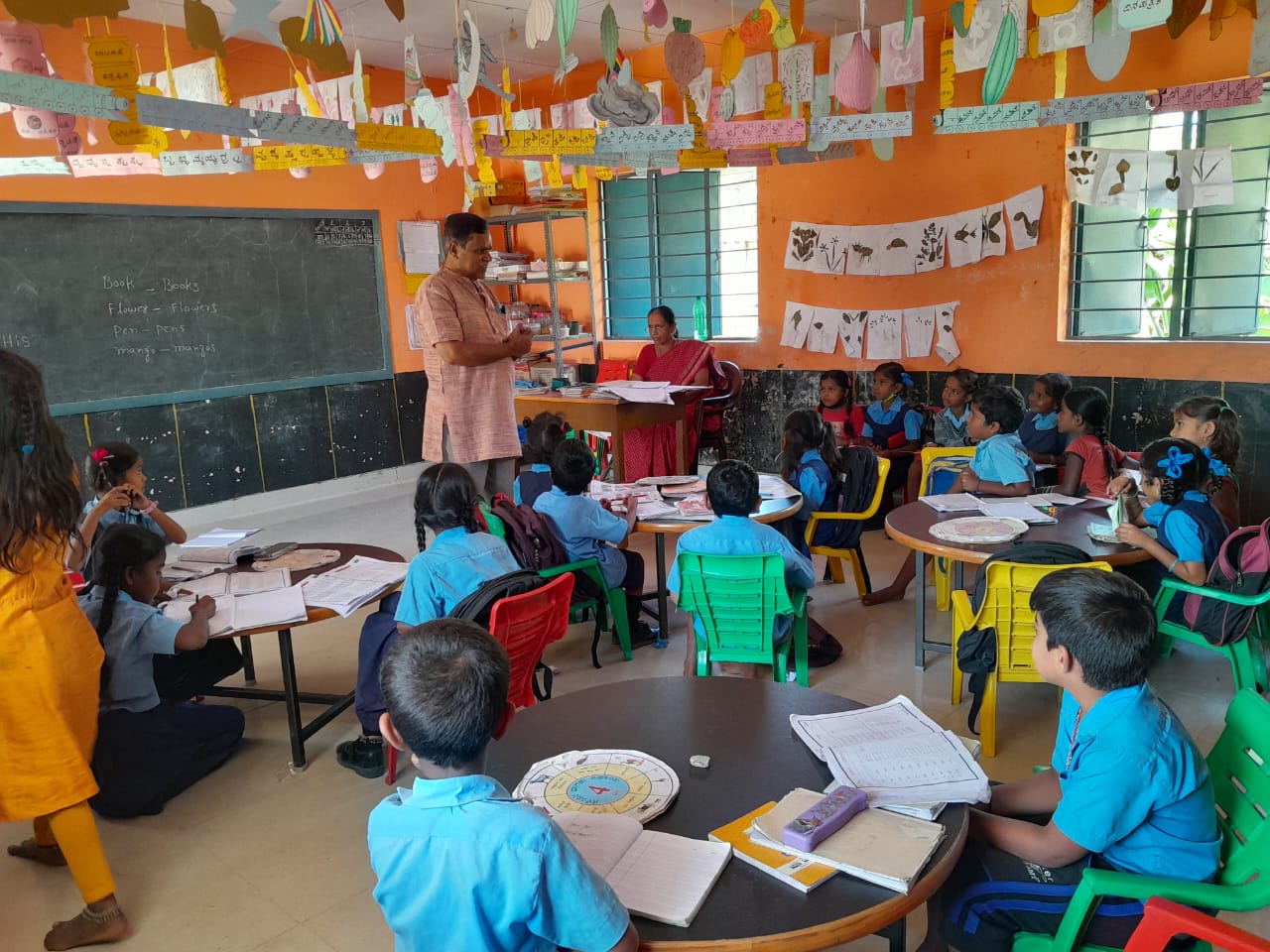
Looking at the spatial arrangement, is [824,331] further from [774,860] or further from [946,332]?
[774,860]

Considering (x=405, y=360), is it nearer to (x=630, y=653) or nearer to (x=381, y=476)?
(x=381, y=476)

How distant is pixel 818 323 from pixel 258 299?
3.95 m

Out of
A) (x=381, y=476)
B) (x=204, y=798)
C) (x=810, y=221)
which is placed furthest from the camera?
(x=381, y=476)

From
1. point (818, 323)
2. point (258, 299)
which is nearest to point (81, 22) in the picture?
point (258, 299)

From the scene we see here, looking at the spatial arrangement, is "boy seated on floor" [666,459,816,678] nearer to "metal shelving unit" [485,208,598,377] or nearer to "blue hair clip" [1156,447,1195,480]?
"blue hair clip" [1156,447,1195,480]

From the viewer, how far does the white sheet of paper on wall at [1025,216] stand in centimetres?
551

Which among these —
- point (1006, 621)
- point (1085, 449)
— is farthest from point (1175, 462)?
point (1085, 449)

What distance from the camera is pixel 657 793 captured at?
1.51 meters

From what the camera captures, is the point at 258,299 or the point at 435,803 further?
the point at 258,299

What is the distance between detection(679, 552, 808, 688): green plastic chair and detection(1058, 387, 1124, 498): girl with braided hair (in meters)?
1.65

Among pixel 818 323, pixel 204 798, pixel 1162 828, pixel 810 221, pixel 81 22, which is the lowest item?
pixel 204 798

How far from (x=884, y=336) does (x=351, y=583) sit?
4438 mm

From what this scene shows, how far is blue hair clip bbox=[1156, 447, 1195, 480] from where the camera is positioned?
2963 millimetres

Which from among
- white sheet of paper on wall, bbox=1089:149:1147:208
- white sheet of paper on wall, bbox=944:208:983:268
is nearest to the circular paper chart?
white sheet of paper on wall, bbox=1089:149:1147:208
